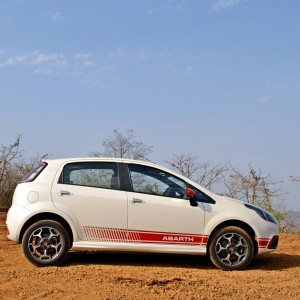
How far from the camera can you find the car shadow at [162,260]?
836cm

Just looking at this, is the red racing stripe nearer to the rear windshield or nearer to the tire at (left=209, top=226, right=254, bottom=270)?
the tire at (left=209, top=226, right=254, bottom=270)

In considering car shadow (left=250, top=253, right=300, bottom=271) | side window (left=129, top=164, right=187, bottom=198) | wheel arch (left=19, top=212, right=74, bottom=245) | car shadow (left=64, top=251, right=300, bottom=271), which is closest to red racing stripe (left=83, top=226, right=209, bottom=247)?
wheel arch (left=19, top=212, right=74, bottom=245)

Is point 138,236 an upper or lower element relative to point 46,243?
upper

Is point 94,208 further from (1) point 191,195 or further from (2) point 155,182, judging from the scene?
(1) point 191,195

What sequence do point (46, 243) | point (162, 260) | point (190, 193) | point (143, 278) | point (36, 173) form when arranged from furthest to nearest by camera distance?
point (162, 260) < point (36, 173) < point (190, 193) < point (46, 243) < point (143, 278)

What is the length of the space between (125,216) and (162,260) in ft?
4.38

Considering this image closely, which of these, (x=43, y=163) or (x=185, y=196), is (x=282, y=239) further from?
(x=43, y=163)

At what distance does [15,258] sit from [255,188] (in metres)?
9.97

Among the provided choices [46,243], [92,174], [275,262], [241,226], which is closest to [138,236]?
[92,174]

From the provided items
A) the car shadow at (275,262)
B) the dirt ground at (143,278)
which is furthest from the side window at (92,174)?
the car shadow at (275,262)

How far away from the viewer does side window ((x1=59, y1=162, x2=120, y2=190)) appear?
8.12 metres

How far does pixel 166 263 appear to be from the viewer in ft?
28.0

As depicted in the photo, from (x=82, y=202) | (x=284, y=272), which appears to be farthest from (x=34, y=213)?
(x=284, y=272)

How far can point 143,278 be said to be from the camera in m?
7.17
